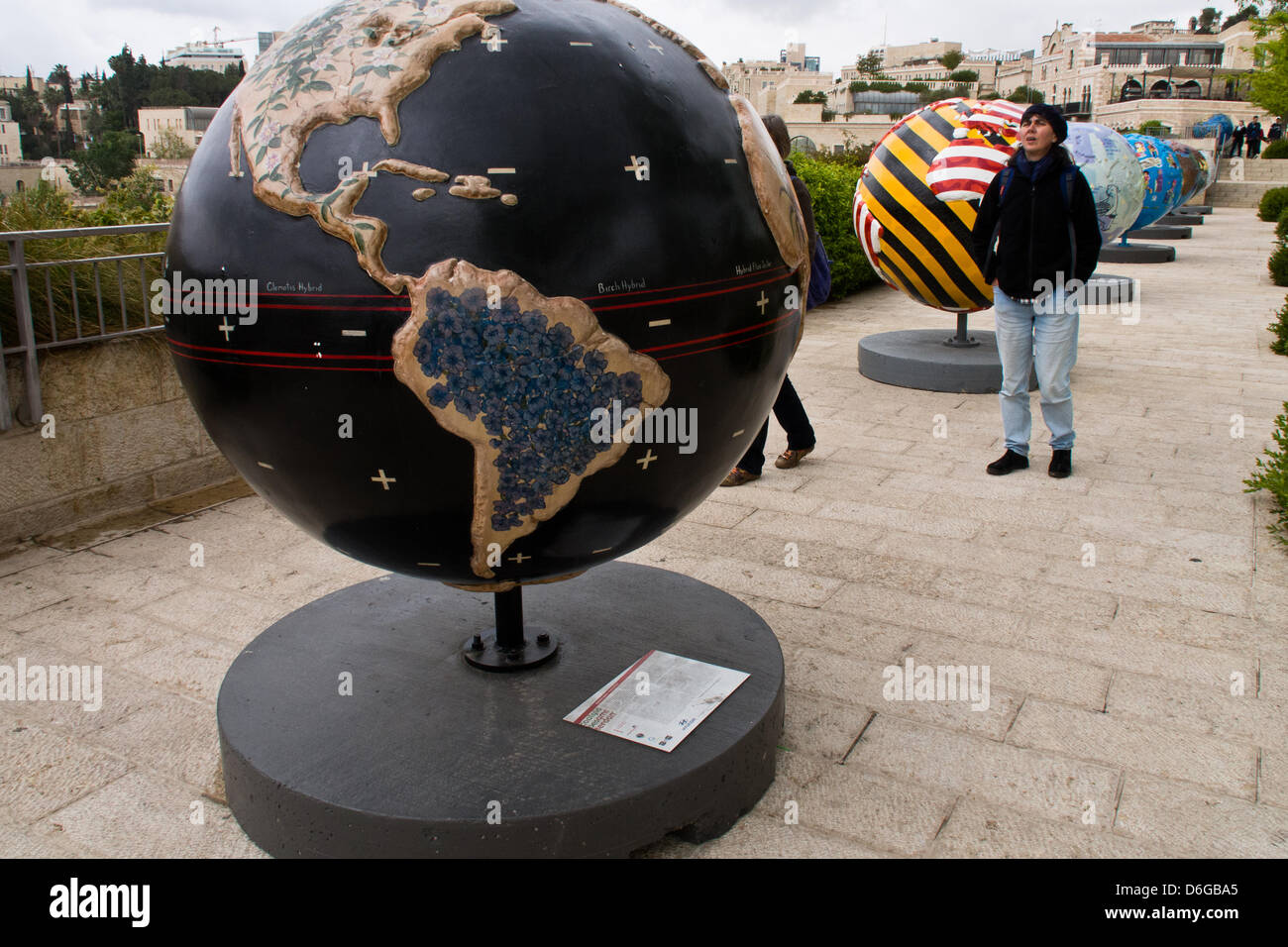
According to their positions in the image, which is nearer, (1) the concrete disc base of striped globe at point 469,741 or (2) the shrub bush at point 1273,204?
(1) the concrete disc base of striped globe at point 469,741

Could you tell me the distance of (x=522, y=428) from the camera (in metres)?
2.54

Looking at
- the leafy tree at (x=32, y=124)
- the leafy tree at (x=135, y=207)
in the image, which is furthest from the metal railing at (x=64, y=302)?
the leafy tree at (x=32, y=124)

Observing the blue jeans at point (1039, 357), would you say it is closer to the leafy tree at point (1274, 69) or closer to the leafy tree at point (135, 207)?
the leafy tree at point (135, 207)

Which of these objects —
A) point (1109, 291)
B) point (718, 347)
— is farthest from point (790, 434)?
point (1109, 291)

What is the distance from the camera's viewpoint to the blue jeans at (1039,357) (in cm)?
608

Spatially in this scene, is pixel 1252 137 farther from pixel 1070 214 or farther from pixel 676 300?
pixel 676 300

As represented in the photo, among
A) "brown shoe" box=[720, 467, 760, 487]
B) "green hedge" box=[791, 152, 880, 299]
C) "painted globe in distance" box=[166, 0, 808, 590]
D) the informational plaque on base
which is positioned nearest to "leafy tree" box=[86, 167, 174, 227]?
"brown shoe" box=[720, 467, 760, 487]

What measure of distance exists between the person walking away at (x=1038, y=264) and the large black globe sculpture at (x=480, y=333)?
3.34 meters

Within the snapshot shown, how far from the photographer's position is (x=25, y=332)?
5156 mm

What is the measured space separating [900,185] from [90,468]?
594cm

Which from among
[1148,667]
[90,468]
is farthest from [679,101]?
[90,468]

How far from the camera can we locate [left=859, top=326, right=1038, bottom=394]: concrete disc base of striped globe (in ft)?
27.9

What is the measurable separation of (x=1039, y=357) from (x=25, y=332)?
556cm

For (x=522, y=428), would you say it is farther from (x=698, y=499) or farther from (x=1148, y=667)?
(x=1148, y=667)
